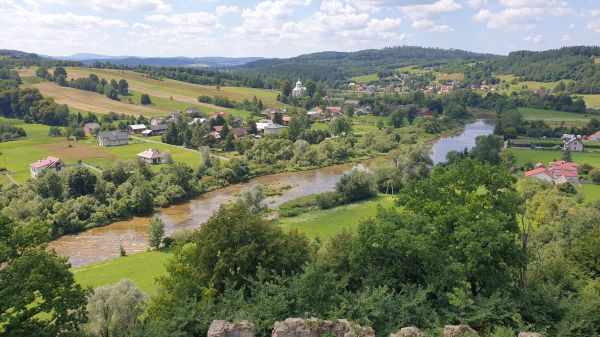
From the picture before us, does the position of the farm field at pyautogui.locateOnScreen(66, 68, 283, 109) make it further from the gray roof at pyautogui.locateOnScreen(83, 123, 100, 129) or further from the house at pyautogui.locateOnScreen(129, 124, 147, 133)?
the gray roof at pyautogui.locateOnScreen(83, 123, 100, 129)

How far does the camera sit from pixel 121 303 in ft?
66.6

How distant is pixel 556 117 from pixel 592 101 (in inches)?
1151

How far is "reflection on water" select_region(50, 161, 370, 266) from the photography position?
40.5 meters

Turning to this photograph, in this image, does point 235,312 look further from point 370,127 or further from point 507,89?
point 507,89

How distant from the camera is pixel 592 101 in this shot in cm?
13100

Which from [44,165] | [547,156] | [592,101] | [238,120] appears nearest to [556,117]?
[592,101]

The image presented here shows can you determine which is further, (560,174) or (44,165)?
(44,165)

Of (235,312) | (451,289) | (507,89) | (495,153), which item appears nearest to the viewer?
(235,312)

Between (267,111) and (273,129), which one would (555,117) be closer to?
(273,129)

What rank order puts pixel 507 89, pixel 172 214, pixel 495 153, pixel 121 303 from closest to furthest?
pixel 121 303 < pixel 172 214 < pixel 495 153 < pixel 507 89

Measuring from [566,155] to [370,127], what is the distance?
48671mm

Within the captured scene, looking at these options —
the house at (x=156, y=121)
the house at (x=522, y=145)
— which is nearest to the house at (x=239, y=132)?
the house at (x=156, y=121)

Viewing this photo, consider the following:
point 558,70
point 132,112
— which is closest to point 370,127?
point 132,112

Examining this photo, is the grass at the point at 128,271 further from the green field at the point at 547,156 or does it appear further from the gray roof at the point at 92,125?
the gray roof at the point at 92,125
